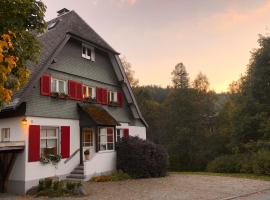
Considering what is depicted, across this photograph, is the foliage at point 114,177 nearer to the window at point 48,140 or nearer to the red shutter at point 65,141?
the red shutter at point 65,141

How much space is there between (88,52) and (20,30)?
13.7 metres

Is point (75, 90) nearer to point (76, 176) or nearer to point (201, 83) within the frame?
point (76, 176)

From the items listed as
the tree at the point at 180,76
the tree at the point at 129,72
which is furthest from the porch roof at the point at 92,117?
the tree at the point at 180,76

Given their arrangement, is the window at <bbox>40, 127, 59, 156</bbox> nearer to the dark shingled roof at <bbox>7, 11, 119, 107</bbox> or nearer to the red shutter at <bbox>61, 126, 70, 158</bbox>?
the red shutter at <bbox>61, 126, 70, 158</bbox>

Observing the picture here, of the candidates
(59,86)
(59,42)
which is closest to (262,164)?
(59,86)

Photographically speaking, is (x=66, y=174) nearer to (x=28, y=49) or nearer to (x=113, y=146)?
(x=113, y=146)

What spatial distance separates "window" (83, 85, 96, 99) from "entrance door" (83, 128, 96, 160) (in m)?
2.22

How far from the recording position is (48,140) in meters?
19.4

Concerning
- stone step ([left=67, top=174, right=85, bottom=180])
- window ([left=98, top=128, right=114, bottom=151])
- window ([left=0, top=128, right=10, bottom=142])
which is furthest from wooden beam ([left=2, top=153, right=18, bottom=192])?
window ([left=98, top=128, right=114, bottom=151])

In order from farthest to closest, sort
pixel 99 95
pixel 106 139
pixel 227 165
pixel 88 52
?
pixel 227 165
pixel 99 95
pixel 88 52
pixel 106 139

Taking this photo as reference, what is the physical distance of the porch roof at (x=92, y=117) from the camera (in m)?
21.3

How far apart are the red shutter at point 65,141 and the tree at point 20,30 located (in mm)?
9699

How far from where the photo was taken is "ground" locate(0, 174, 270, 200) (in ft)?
48.6

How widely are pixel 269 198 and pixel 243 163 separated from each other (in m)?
17.2
